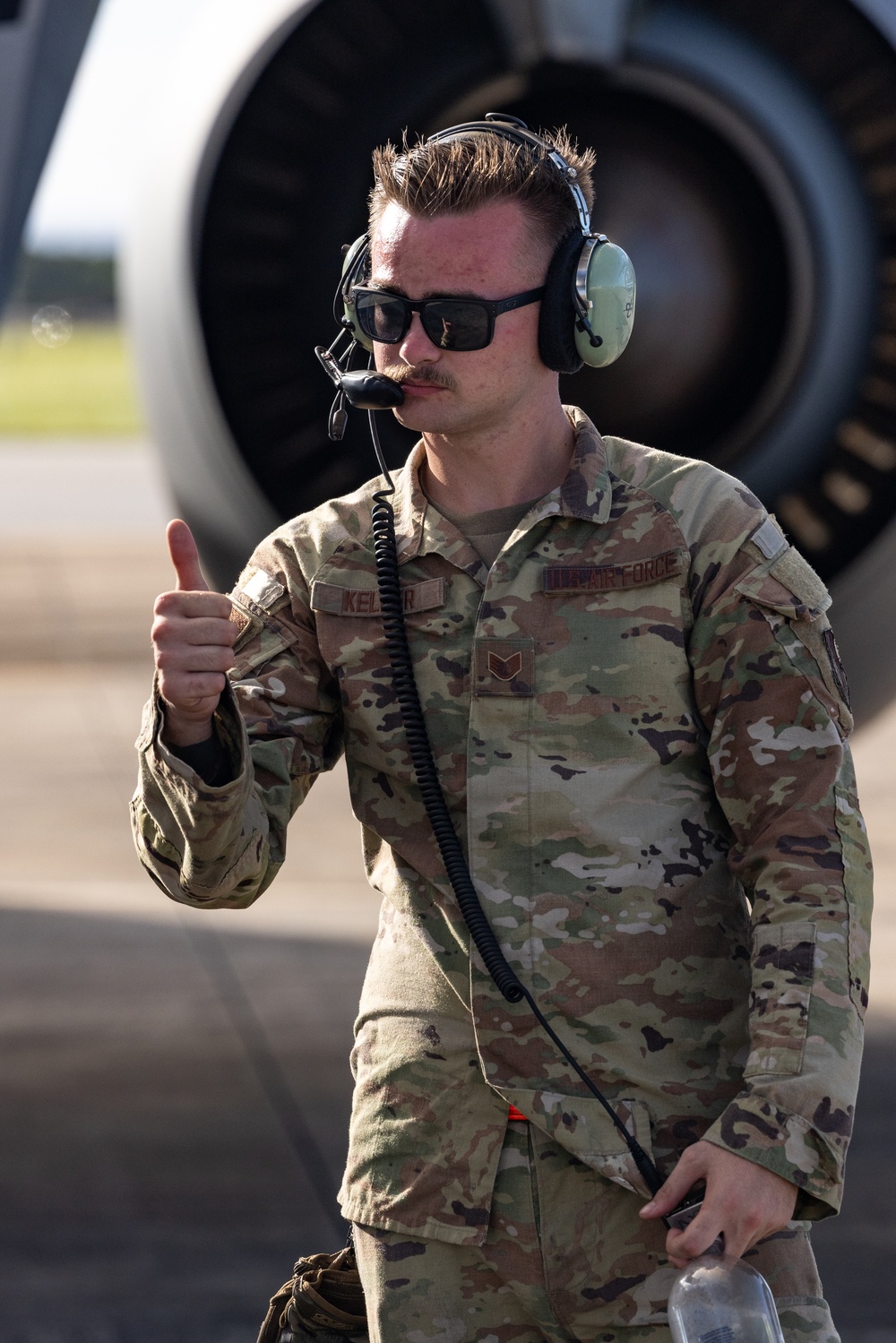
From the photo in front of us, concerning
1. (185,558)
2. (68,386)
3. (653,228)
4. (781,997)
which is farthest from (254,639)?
(68,386)

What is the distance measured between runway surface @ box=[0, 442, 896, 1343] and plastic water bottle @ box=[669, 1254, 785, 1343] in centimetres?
182

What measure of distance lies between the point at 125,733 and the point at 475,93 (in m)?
6.70

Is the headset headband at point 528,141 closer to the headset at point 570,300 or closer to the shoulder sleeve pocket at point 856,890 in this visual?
the headset at point 570,300

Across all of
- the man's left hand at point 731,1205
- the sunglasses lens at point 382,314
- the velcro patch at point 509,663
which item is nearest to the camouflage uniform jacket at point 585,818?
the velcro patch at point 509,663

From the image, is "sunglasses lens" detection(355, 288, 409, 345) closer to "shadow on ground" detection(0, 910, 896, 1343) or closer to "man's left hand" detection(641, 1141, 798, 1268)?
"man's left hand" detection(641, 1141, 798, 1268)

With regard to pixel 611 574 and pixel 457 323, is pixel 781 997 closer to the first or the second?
pixel 611 574

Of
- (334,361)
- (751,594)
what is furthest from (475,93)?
(751,594)

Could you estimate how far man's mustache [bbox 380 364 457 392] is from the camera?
2.02 meters

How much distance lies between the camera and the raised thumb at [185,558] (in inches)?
76.6

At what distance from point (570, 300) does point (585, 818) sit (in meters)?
0.55

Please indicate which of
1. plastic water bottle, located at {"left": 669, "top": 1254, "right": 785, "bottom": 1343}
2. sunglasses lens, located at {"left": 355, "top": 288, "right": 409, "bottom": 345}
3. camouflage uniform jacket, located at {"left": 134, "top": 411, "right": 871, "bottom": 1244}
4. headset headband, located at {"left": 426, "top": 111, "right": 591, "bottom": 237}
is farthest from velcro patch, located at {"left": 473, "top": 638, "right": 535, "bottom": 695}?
plastic water bottle, located at {"left": 669, "top": 1254, "right": 785, "bottom": 1343}

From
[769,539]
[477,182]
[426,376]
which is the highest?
[477,182]

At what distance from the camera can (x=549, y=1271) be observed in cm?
197

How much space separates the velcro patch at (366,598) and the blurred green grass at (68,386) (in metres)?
25.1
